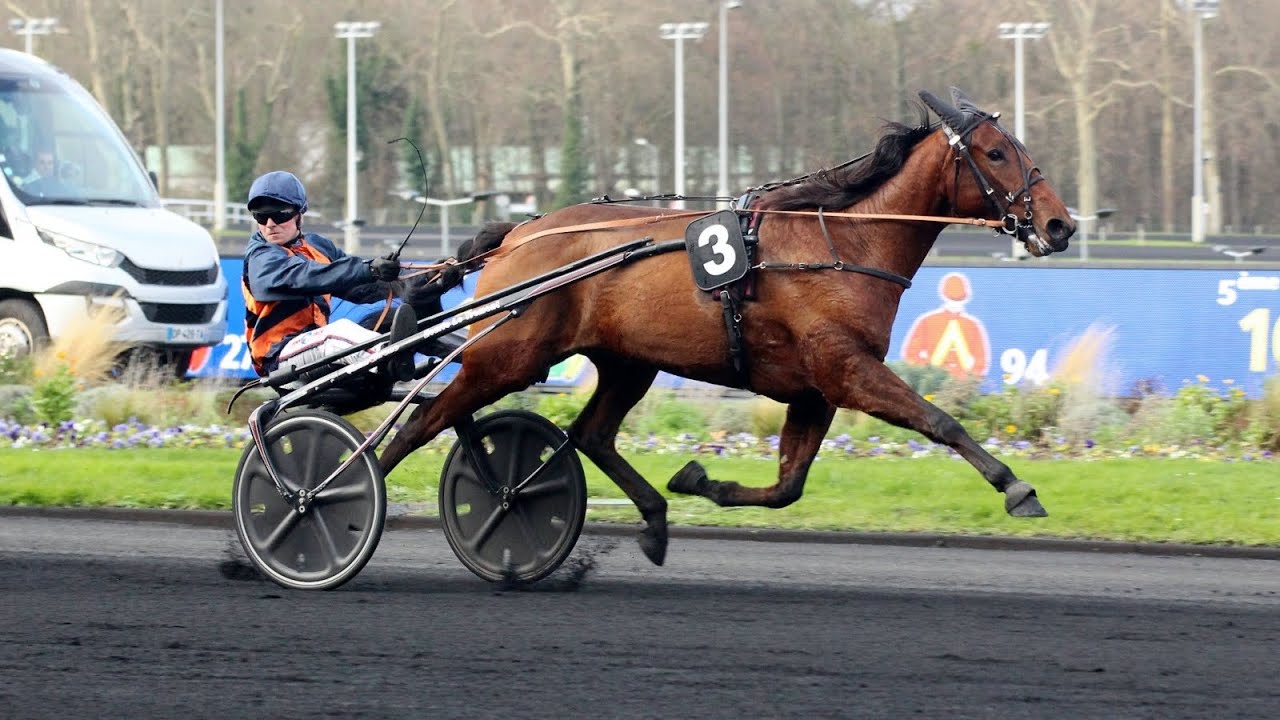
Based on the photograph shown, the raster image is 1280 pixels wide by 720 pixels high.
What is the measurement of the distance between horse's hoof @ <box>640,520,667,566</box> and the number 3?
44.1 inches

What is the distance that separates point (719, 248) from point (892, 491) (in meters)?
3.32

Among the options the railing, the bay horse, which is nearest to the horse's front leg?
the bay horse

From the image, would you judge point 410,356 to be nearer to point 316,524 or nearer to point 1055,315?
point 316,524

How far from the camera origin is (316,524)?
674 cm

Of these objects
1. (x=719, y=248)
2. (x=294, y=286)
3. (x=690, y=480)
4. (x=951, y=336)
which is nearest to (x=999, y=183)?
(x=719, y=248)

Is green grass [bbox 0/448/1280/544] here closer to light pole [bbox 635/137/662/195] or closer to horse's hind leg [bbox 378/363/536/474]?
horse's hind leg [bbox 378/363/536/474]

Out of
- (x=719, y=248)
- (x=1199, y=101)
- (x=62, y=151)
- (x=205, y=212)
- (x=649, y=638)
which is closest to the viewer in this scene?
(x=649, y=638)

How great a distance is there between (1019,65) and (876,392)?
29476 mm

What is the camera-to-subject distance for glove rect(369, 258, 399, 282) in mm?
6805

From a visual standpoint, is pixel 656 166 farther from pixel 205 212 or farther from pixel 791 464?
pixel 791 464

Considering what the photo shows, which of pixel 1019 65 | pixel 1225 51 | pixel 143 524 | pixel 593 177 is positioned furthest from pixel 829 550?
pixel 1225 51

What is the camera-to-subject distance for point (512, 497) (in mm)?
6934

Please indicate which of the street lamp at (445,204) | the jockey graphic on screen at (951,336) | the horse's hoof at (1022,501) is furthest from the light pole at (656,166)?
the horse's hoof at (1022,501)

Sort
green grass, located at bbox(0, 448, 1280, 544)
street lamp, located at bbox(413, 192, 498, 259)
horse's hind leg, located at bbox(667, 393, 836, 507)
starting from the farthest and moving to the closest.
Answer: street lamp, located at bbox(413, 192, 498, 259)
green grass, located at bbox(0, 448, 1280, 544)
horse's hind leg, located at bbox(667, 393, 836, 507)
